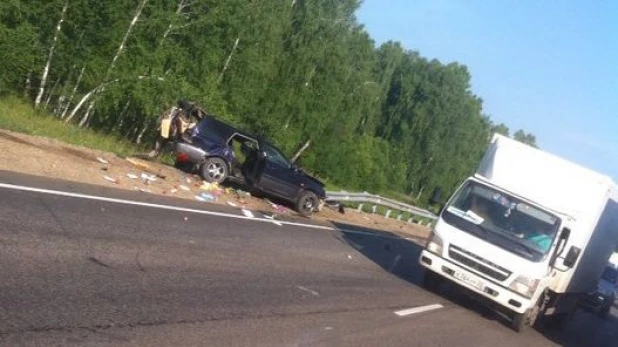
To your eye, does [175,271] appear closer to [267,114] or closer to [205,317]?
[205,317]

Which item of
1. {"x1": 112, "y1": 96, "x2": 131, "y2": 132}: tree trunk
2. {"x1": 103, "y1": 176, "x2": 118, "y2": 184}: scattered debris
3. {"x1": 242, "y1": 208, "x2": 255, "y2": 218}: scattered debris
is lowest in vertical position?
{"x1": 112, "y1": 96, "x2": 131, "y2": 132}: tree trunk

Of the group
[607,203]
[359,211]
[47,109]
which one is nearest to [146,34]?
[47,109]

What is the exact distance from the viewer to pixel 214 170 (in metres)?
19.2

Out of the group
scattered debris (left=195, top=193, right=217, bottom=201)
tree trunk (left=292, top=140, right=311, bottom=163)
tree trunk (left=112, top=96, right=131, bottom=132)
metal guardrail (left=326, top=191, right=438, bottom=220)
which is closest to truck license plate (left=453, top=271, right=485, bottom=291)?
scattered debris (left=195, top=193, right=217, bottom=201)

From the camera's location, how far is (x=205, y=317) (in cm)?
760

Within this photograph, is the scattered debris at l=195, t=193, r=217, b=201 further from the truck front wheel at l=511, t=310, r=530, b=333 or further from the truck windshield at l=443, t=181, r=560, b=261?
the truck front wheel at l=511, t=310, r=530, b=333

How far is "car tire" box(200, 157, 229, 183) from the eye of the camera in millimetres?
19000

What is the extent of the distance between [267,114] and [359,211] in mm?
20952

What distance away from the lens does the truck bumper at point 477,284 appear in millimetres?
12672

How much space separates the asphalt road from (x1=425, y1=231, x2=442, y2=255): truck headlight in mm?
900

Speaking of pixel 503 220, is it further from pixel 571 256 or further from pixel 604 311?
pixel 604 311

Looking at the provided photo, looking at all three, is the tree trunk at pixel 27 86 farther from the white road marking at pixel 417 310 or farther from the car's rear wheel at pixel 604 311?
the car's rear wheel at pixel 604 311

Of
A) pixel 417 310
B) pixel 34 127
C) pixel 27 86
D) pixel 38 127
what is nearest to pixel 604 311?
pixel 417 310

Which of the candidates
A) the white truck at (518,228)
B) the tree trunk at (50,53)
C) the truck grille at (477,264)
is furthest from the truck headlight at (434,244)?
the tree trunk at (50,53)
